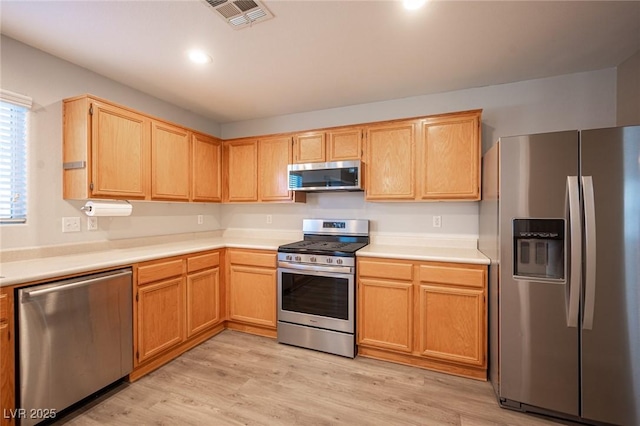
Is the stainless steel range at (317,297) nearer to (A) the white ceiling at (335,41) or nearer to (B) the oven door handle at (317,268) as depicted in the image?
(B) the oven door handle at (317,268)

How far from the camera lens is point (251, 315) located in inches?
118

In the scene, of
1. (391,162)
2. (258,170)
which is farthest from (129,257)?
(391,162)

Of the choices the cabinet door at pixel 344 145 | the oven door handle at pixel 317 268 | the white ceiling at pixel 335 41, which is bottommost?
the oven door handle at pixel 317 268

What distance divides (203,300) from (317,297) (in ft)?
3.78

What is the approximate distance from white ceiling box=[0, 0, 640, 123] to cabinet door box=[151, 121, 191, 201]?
45 cm

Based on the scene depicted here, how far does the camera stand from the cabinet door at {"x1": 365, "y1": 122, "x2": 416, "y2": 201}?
2.71 m

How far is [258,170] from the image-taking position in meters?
3.41

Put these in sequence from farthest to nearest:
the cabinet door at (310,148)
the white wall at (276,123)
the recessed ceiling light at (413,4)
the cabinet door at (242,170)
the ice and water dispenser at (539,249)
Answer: the cabinet door at (242,170) < the cabinet door at (310,148) < the white wall at (276,123) < the ice and water dispenser at (539,249) < the recessed ceiling light at (413,4)

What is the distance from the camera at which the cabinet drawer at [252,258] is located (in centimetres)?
292

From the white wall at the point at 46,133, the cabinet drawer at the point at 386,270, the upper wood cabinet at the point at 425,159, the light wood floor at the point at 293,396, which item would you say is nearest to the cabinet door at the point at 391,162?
the upper wood cabinet at the point at 425,159

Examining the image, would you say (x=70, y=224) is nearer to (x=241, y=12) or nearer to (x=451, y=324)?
(x=241, y=12)

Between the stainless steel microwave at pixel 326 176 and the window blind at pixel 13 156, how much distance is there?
2129 mm

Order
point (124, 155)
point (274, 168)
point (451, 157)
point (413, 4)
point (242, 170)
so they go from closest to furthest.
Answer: point (413, 4) → point (124, 155) → point (451, 157) → point (274, 168) → point (242, 170)

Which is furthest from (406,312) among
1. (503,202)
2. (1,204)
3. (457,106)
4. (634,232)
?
(1,204)
